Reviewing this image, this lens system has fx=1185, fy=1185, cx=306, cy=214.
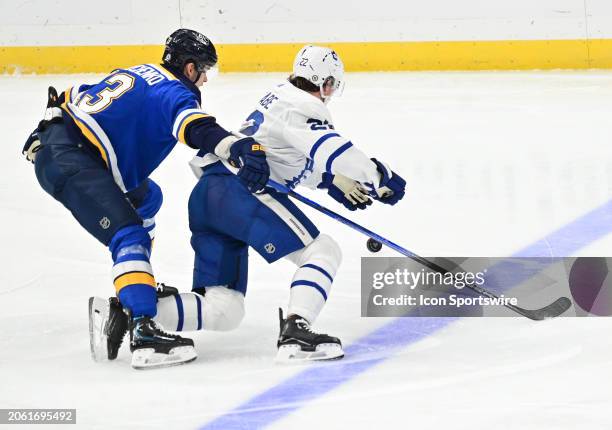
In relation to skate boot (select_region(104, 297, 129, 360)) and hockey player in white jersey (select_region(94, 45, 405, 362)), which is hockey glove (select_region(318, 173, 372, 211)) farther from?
skate boot (select_region(104, 297, 129, 360))

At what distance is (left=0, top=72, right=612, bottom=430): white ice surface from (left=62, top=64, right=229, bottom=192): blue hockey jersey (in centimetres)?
60

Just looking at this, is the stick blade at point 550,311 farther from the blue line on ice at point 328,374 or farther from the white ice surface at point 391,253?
the blue line on ice at point 328,374

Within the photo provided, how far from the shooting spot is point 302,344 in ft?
11.0

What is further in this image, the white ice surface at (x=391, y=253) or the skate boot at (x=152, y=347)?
the skate boot at (x=152, y=347)

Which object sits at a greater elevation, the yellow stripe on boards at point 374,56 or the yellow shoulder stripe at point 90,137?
the yellow stripe on boards at point 374,56

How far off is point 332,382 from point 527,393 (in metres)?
0.52

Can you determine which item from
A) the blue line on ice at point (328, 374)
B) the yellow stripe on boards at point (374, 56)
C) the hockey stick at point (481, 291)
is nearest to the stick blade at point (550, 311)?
the hockey stick at point (481, 291)

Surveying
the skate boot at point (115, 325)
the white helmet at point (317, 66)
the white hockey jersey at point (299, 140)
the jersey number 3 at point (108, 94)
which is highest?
the white helmet at point (317, 66)

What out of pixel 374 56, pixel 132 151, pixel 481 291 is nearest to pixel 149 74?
pixel 132 151

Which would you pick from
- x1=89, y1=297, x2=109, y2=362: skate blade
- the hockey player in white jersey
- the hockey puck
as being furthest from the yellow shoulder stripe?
the hockey puck

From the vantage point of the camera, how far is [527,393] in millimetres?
2979

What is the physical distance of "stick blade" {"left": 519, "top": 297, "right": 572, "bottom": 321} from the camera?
3752 millimetres

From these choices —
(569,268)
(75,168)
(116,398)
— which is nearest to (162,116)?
(75,168)

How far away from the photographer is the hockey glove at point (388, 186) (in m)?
3.61
